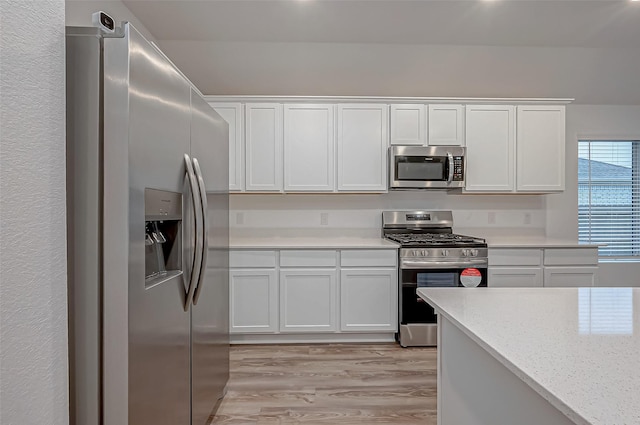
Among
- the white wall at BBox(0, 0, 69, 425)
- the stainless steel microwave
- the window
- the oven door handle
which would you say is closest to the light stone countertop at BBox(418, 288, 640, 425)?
the white wall at BBox(0, 0, 69, 425)

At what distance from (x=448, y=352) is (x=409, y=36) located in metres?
2.90

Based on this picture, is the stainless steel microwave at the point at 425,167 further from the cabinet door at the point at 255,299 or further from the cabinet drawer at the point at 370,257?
the cabinet door at the point at 255,299

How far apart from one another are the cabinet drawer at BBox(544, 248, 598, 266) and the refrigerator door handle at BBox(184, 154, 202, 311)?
316 cm

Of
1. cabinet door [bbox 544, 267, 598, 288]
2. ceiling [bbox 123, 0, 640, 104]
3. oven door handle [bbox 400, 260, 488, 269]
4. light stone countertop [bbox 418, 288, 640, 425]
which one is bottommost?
cabinet door [bbox 544, 267, 598, 288]

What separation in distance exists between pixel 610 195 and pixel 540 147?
1.34m

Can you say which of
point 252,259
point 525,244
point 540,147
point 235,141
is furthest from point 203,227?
point 540,147

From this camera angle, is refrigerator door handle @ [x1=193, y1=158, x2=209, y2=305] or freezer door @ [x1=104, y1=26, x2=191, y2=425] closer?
freezer door @ [x1=104, y1=26, x2=191, y2=425]

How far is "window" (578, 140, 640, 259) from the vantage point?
4.48 meters

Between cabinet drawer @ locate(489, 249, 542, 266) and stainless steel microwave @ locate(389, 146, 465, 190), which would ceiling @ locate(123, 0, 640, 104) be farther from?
cabinet drawer @ locate(489, 249, 542, 266)

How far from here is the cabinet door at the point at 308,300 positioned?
3496mm

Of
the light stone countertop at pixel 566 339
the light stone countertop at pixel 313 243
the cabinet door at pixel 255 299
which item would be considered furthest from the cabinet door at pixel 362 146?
the light stone countertop at pixel 566 339

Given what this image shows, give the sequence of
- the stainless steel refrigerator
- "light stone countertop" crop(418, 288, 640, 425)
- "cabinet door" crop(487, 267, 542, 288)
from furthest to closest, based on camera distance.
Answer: "cabinet door" crop(487, 267, 542, 288)
the stainless steel refrigerator
"light stone countertop" crop(418, 288, 640, 425)

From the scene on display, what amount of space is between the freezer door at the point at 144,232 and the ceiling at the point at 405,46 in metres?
1.88

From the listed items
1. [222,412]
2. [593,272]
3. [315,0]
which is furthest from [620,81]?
[222,412]
